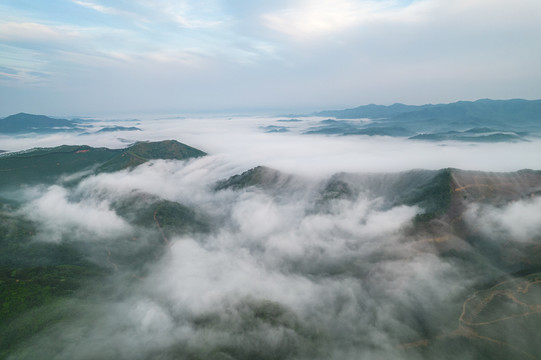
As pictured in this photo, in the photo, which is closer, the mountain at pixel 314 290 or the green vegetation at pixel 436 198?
the mountain at pixel 314 290

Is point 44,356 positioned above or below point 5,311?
below

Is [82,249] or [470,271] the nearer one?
[470,271]

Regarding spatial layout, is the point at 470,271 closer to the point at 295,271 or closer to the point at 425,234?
the point at 425,234

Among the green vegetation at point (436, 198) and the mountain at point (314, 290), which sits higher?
the green vegetation at point (436, 198)

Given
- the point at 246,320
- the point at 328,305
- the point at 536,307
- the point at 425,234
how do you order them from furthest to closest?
the point at 425,234 → the point at 328,305 → the point at 246,320 → the point at 536,307

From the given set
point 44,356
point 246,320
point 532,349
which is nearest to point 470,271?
point 532,349

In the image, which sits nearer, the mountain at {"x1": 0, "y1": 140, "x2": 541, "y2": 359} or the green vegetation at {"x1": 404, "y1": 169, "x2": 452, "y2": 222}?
the mountain at {"x1": 0, "y1": 140, "x2": 541, "y2": 359}

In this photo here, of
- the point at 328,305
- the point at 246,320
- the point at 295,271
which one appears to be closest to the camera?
the point at 246,320

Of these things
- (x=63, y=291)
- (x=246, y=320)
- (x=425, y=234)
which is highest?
(x=425, y=234)

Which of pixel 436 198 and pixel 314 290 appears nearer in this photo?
pixel 314 290

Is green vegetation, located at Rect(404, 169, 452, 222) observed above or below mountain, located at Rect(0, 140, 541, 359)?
above

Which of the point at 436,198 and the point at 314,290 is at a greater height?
the point at 436,198
